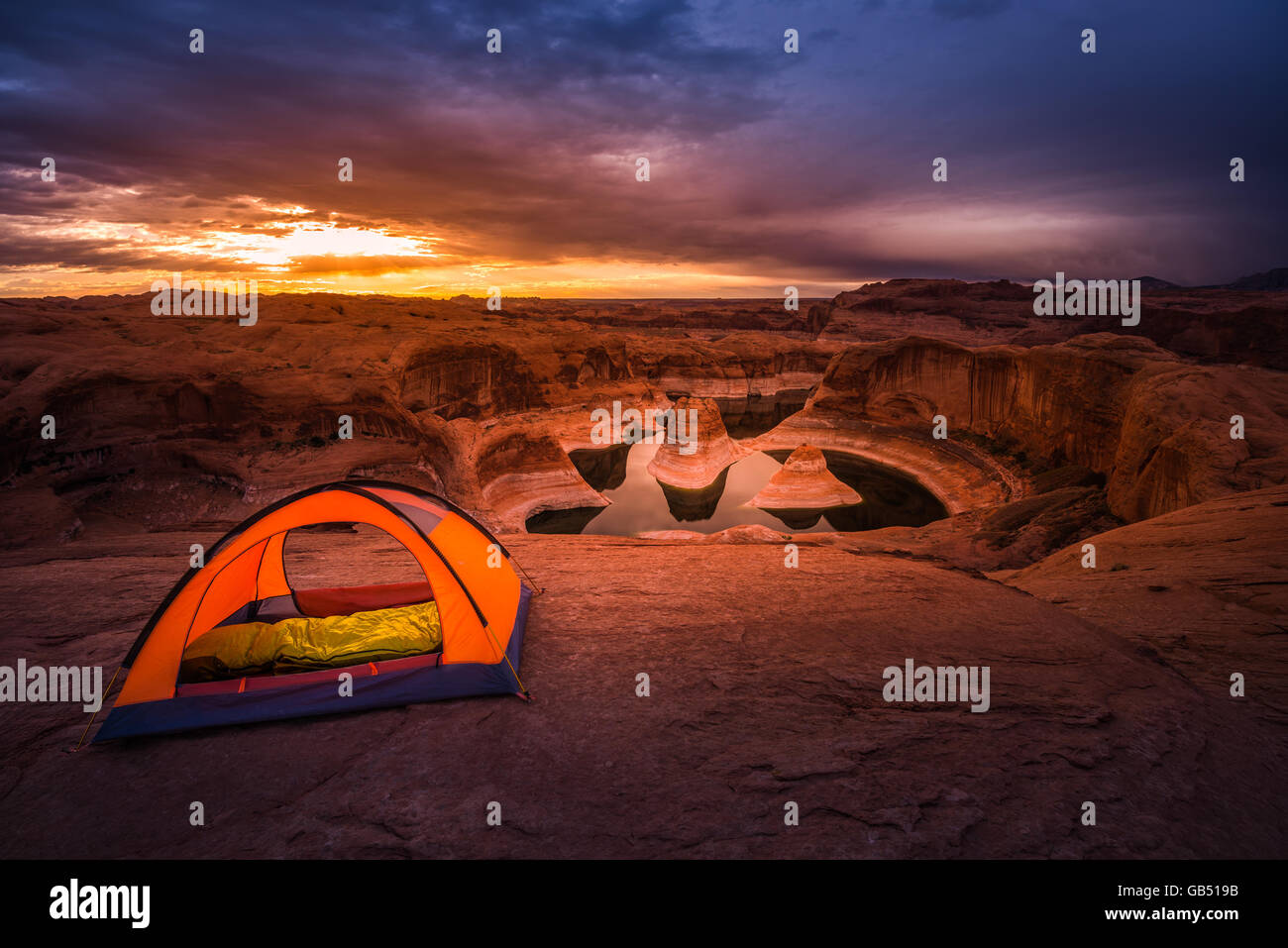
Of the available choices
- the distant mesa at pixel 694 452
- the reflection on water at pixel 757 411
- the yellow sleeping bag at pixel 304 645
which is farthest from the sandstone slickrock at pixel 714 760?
the reflection on water at pixel 757 411

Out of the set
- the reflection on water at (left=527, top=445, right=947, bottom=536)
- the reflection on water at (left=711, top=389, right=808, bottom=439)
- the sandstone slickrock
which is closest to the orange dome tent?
the sandstone slickrock

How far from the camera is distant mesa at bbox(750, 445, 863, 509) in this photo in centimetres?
4159

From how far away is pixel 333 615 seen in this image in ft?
26.0

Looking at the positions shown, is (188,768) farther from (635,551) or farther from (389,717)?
(635,551)

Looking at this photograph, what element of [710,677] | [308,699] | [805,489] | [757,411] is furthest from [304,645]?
[757,411]

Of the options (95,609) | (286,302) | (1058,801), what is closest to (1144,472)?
(1058,801)

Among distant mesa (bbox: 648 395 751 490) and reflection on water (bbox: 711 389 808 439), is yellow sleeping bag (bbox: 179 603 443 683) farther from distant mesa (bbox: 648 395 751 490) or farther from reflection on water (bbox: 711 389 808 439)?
reflection on water (bbox: 711 389 808 439)

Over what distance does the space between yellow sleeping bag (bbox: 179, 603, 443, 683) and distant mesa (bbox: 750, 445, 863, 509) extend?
119ft

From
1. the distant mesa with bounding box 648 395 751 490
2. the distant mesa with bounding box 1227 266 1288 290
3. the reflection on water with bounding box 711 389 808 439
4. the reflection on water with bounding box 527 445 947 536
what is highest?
the distant mesa with bounding box 1227 266 1288 290

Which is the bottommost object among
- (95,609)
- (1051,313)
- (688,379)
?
(95,609)

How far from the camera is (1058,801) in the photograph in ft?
14.3

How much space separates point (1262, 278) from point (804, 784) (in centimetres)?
22865

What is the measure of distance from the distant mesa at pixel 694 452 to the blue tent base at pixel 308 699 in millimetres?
40299
